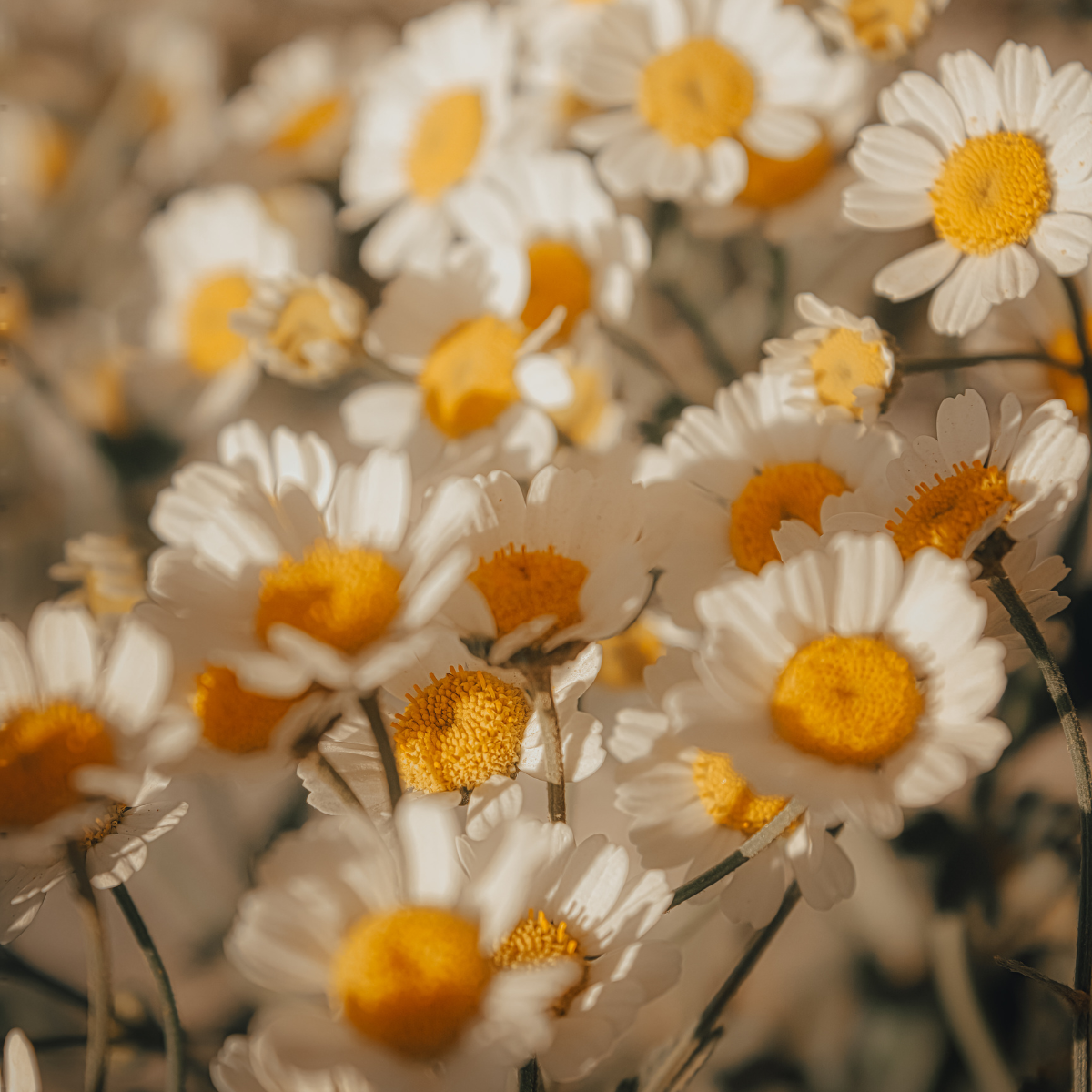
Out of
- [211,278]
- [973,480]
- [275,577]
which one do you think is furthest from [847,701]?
[211,278]

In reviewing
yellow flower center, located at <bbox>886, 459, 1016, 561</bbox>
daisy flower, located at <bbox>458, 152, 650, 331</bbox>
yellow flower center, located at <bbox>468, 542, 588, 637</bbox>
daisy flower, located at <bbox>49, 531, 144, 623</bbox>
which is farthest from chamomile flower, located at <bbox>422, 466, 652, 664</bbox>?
daisy flower, located at <bbox>49, 531, 144, 623</bbox>

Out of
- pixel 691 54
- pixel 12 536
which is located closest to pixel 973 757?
pixel 691 54

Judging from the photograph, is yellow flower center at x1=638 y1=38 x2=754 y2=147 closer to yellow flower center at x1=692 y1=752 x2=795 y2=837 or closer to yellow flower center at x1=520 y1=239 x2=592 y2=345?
yellow flower center at x1=520 y1=239 x2=592 y2=345

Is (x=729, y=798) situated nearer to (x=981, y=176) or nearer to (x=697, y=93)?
(x=981, y=176)

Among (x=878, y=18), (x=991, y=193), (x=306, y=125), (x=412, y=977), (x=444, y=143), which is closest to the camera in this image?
(x=412, y=977)

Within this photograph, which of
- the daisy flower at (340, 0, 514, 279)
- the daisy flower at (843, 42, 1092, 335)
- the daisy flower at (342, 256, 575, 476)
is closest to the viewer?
the daisy flower at (843, 42, 1092, 335)

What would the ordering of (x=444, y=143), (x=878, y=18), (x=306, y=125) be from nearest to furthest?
(x=878, y=18) < (x=444, y=143) < (x=306, y=125)

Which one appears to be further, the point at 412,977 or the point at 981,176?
the point at 981,176

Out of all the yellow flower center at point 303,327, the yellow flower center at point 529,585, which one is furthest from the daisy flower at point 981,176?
the yellow flower center at point 303,327
